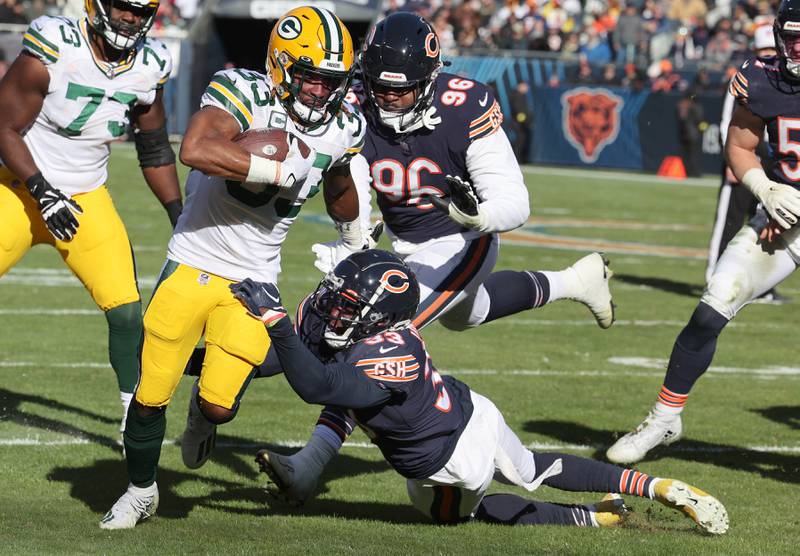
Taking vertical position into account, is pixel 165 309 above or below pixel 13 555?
above

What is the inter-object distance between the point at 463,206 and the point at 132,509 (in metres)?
1.68

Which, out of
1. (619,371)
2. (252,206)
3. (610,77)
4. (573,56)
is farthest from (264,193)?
(573,56)

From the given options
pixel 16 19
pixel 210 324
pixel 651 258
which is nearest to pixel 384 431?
pixel 210 324

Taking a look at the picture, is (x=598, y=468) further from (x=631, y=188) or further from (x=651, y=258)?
(x=631, y=188)

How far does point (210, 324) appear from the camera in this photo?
183 inches

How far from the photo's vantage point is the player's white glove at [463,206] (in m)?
4.93

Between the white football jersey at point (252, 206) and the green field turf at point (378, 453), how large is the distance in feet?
3.16

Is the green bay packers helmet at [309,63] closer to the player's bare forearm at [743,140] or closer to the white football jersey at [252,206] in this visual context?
the white football jersey at [252,206]

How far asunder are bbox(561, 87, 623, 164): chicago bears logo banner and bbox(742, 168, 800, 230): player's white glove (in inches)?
748

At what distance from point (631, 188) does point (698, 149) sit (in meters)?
3.56

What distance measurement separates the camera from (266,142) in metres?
4.41

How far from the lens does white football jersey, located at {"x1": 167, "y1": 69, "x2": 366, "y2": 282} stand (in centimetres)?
455

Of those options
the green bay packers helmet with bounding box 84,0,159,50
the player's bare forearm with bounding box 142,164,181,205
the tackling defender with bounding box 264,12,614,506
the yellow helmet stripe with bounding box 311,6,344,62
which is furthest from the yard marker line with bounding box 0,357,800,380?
the yellow helmet stripe with bounding box 311,6,344,62

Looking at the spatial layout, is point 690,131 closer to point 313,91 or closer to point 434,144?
point 434,144
